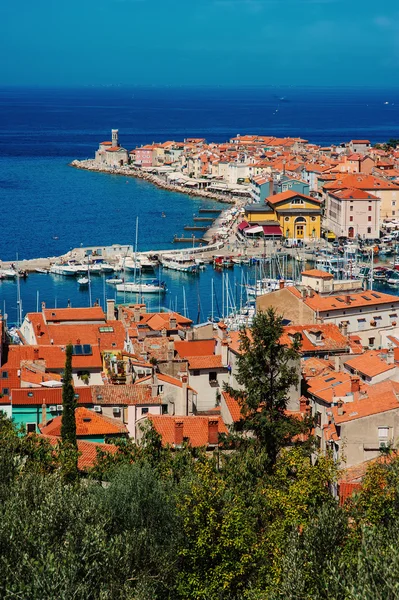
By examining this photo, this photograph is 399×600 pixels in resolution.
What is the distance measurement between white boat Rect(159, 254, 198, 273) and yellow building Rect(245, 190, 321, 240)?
7.60m

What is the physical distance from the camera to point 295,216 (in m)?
52.0

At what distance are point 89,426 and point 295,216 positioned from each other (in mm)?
36789

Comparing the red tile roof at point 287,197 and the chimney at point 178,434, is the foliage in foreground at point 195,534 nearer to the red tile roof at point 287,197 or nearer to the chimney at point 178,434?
the chimney at point 178,434

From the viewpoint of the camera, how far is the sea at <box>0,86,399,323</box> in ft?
134

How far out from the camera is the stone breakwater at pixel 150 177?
230 ft

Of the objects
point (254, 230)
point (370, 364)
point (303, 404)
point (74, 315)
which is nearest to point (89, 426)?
point (303, 404)

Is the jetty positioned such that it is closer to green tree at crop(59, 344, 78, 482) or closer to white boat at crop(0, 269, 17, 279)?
white boat at crop(0, 269, 17, 279)

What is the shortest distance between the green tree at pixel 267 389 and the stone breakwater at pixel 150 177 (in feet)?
171

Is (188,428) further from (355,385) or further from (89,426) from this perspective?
(355,385)

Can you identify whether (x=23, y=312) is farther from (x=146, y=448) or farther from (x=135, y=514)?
(x=135, y=514)

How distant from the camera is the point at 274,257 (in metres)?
45.3

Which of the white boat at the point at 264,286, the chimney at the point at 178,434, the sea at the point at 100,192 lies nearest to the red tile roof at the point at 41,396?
the chimney at the point at 178,434

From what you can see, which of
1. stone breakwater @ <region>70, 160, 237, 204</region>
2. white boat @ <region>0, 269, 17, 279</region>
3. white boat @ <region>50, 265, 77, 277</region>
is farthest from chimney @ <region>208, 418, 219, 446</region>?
stone breakwater @ <region>70, 160, 237, 204</region>

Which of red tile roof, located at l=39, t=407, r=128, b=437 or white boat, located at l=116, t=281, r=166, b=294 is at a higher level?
red tile roof, located at l=39, t=407, r=128, b=437
